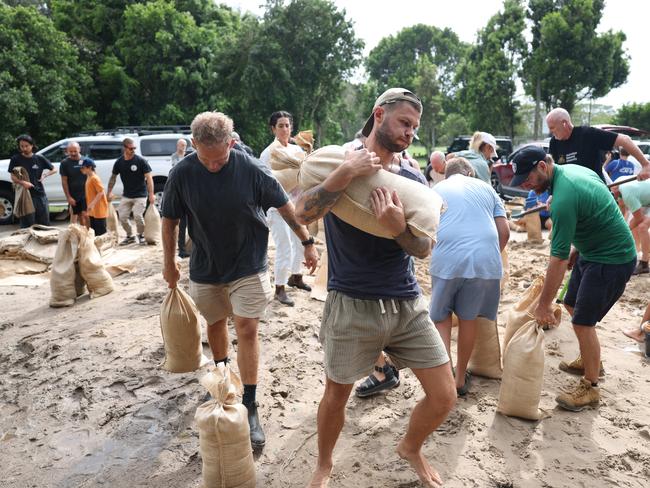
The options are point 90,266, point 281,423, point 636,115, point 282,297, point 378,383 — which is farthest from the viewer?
point 636,115

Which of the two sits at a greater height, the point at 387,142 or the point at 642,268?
the point at 387,142

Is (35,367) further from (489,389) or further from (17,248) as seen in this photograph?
(17,248)

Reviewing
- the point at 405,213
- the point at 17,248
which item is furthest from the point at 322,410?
the point at 17,248

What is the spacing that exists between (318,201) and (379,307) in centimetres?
59

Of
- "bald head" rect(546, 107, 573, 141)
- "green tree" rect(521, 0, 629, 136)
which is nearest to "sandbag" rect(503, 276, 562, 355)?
"bald head" rect(546, 107, 573, 141)

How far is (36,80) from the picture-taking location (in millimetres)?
18062

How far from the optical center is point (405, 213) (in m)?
2.31

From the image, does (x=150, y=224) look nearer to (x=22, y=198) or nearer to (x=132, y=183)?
(x=132, y=183)

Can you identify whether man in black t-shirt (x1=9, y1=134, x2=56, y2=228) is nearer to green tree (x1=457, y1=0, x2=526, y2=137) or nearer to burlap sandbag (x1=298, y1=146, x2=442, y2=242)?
burlap sandbag (x1=298, y1=146, x2=442, y2=242)

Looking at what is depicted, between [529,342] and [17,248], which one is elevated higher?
[529,342]

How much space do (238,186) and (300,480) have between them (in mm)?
1684

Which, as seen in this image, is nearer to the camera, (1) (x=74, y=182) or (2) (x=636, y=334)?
(2) (x=636, y=334)

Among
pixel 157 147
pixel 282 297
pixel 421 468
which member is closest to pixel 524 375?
pixel 421 468

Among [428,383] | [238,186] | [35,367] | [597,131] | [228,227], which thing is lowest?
[35,367]
